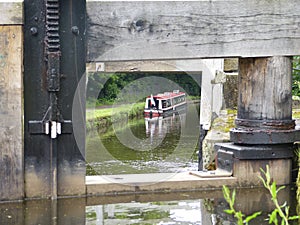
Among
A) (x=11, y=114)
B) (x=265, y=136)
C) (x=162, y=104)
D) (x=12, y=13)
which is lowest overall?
(x=162, y=104)

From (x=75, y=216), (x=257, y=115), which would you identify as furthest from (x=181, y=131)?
(x=75, y=216)

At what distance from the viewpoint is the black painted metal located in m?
5.12

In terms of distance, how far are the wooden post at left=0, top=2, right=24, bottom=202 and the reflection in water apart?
18 centimetres

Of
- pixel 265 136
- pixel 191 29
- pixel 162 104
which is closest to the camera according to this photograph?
pixel 191 29

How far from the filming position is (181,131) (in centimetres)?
1712

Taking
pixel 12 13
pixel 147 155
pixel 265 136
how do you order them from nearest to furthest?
pixel 12 13, pixel 265 136, pixel 147 155

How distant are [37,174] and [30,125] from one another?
15.6 inches

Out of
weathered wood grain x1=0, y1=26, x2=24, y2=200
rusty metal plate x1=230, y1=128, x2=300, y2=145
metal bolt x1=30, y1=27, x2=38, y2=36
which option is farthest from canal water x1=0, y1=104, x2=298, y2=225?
metal bolt x1=30, y1=27, x2=38, y2=36

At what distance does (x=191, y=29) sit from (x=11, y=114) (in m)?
1.67

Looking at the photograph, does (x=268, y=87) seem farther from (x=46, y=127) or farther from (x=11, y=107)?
(x=11, y=107)

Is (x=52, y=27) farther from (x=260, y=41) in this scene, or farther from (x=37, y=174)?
(x=260, y=41)

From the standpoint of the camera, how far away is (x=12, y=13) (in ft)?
16.6

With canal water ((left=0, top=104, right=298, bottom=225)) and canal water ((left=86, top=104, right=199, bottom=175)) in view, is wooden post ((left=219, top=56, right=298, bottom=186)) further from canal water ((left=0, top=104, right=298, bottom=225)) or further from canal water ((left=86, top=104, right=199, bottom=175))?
canal water ((left=86, top=104, right=199, bottom=175))

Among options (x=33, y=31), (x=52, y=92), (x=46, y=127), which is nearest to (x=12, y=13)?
(x=33, y=31)
